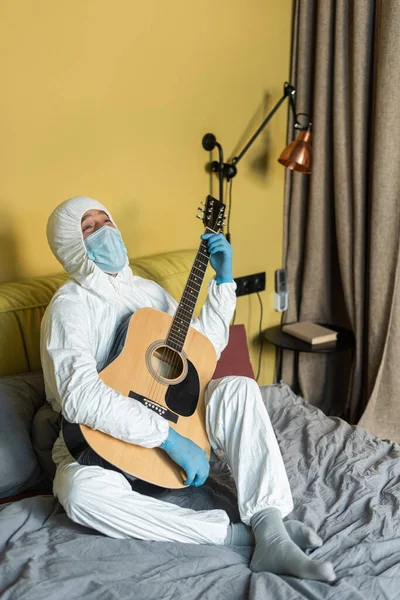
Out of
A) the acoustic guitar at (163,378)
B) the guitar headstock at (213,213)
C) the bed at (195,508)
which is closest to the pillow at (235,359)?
the bed at (195,508)

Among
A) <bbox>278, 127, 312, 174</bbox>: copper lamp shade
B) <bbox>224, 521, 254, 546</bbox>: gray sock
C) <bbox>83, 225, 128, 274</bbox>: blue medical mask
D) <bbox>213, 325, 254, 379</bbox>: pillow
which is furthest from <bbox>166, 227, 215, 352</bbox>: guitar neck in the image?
<bbox>278, 127, 312, 174</bbox>: copper lamp shade

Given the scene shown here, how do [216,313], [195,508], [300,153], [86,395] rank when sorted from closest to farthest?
[86,395] → [195,508] → [216,313] → [300,153]

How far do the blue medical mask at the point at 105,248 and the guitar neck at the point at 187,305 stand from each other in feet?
0.73

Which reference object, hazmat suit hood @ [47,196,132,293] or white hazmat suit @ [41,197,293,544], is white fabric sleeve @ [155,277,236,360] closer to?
white hazmat suit @ [41,197,293,544]

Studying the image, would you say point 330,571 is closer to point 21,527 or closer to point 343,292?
point 21,527

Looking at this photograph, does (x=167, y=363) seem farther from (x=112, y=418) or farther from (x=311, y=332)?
(x=311, y=332)

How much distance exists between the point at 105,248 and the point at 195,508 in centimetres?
75

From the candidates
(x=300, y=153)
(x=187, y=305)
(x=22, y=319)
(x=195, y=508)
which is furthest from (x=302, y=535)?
(x=300, y=153)

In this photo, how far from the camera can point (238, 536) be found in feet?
5.32

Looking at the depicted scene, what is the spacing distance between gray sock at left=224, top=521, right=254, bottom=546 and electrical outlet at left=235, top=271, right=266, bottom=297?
1.34 meters

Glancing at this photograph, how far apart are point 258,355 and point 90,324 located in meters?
1.37

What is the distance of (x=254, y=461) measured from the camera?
1.71 meters

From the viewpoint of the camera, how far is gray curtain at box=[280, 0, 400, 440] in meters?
2.47

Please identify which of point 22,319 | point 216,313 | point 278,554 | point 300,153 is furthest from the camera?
point 300,153
